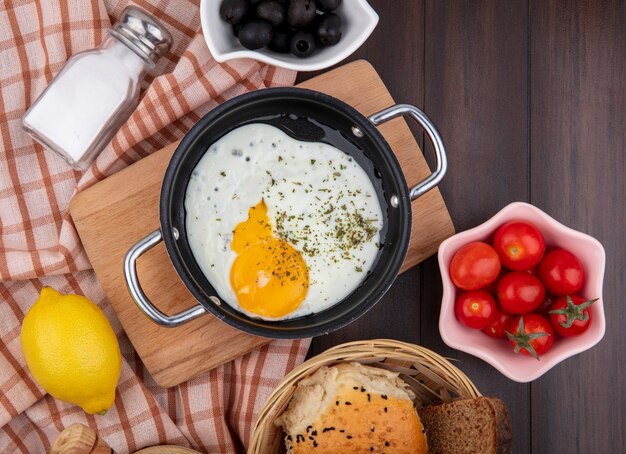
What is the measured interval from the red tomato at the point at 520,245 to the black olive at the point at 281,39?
0.71m

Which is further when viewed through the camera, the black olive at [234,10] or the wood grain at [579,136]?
the wood grain at [579,136]

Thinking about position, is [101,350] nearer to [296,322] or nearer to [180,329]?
[180,329]

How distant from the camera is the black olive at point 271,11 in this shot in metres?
1.64

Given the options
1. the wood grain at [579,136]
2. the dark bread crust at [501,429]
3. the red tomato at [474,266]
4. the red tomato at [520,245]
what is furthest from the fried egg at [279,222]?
the wood grain at [579,136]

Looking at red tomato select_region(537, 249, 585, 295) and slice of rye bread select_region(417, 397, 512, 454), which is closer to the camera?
slice of rye bread select_region(417, 397, 512, 454)

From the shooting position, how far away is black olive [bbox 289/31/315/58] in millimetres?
1677

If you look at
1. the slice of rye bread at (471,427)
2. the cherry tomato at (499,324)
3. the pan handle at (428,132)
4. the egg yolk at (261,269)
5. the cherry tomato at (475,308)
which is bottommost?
the slice of rye bread at (471,427)

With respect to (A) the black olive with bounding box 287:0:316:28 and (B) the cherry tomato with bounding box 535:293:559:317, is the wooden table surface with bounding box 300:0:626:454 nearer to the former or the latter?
(B) the cherry tomato with bounding box 535:293:559:317

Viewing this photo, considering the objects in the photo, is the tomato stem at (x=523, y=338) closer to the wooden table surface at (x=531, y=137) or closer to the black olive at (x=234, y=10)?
the wooden table surface at (x=531, y=137)

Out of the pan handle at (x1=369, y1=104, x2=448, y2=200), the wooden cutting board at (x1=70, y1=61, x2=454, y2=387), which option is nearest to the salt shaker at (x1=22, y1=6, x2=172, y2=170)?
the wooden cutting board at (x1=70, y1=61, x2=454, y2=387)

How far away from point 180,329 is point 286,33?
78 centimetres

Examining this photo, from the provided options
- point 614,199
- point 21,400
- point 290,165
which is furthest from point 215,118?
point 614,199

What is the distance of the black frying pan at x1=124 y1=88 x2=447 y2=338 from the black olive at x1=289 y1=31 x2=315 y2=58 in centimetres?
11

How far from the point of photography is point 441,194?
1.96m
